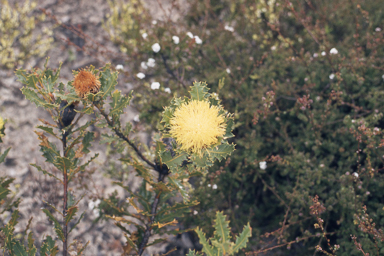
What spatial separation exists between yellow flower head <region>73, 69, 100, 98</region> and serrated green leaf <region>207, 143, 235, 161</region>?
2.46 feet

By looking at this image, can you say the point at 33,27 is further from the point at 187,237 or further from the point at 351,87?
the point at 351,87

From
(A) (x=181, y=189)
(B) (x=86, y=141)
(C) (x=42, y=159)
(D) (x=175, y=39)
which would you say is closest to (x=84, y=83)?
(B) (x=86, y=141)

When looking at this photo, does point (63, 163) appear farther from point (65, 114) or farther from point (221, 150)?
point (221, 150)

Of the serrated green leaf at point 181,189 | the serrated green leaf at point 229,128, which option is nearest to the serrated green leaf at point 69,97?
the serrated green leaf at point 181,189

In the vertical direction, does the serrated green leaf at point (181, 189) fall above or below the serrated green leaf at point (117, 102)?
below

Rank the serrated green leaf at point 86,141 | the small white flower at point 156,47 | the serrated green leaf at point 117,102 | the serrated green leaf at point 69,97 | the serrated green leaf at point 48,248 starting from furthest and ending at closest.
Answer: the small white flower at point 156,47, the serrated green leaf at point 86,141, the serrated green leaf at point 48,248, the serrated green leaf at point 117,102, the serrated green leaf at point 69,97

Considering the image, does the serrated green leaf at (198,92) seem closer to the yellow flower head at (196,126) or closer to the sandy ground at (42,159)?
the yellow flower head at (196,126)

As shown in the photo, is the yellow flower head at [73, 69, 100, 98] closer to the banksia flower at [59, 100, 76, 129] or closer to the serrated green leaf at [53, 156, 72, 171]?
the banksia flower at [59, 100, 76, 129]

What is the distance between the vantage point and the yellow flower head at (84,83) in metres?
1.47

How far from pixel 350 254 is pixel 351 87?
5.05 feet

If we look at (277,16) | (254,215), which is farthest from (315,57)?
(254,215)

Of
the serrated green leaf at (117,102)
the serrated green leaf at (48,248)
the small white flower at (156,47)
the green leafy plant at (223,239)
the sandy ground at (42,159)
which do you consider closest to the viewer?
the green leafy plant at (223,239)

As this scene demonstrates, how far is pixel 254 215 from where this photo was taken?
2.70m

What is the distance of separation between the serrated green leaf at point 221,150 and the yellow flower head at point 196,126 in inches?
1.7
